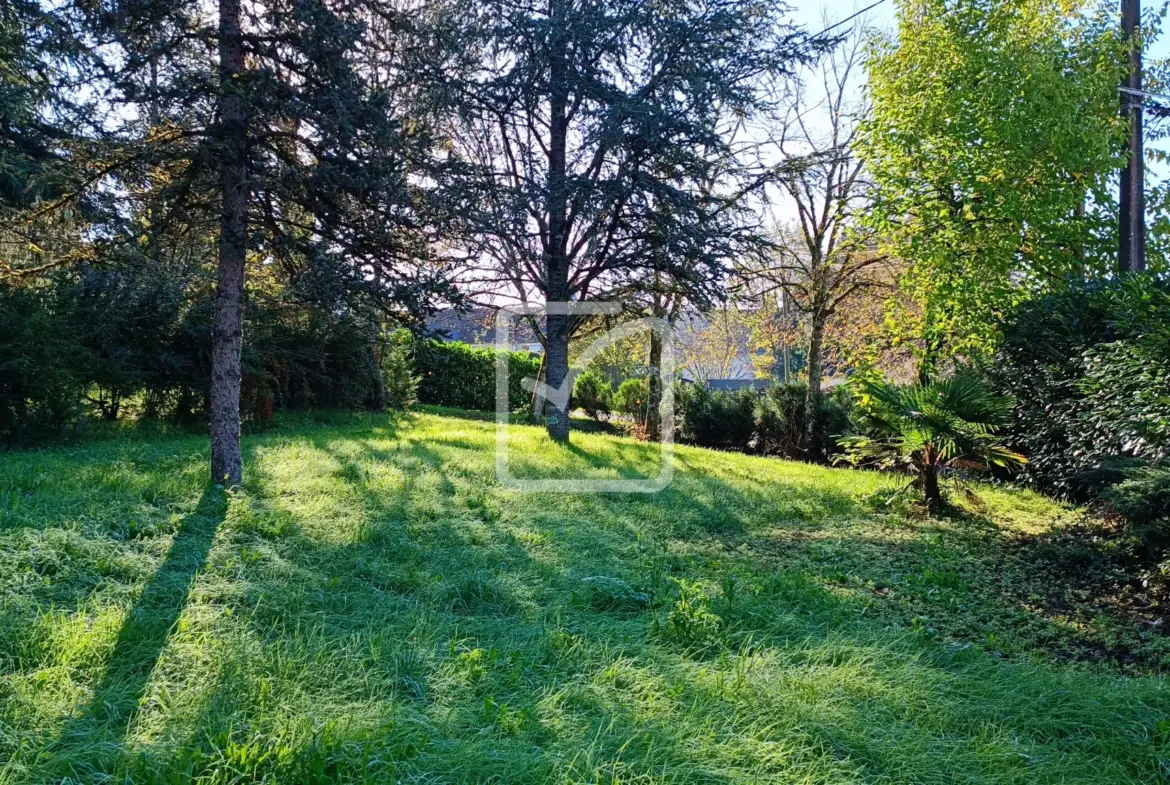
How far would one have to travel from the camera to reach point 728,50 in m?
9.34

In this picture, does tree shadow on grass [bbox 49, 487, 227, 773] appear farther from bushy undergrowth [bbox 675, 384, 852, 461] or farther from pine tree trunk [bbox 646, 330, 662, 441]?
pine tree trunk [bbox 646, 330, 662, 441]

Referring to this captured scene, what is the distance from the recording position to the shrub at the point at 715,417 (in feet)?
46.2

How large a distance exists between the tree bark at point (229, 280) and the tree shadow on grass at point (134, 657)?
1.73 metres

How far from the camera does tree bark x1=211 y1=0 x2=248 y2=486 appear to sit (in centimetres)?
561

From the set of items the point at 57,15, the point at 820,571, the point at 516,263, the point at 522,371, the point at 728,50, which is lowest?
the point at 820,571

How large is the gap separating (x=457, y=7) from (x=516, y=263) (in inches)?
156

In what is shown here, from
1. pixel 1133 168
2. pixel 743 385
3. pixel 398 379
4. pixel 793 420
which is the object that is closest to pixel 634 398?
pixel 793 420

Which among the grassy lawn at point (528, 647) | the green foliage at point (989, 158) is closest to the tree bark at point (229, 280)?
the grassy lawn at point (528, 647)

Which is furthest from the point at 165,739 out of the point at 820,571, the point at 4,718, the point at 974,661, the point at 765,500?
the point at 765,500

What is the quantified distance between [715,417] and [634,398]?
2.20 m

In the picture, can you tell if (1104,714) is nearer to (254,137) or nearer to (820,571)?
(820,571)

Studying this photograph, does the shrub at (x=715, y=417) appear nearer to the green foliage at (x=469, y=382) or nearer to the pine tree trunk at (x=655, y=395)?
→ the pine tree trunk at (x=655, y=395)

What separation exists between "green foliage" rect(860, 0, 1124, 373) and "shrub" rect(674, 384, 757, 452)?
542cm

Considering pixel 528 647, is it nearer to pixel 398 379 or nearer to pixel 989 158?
pixel 989 158
